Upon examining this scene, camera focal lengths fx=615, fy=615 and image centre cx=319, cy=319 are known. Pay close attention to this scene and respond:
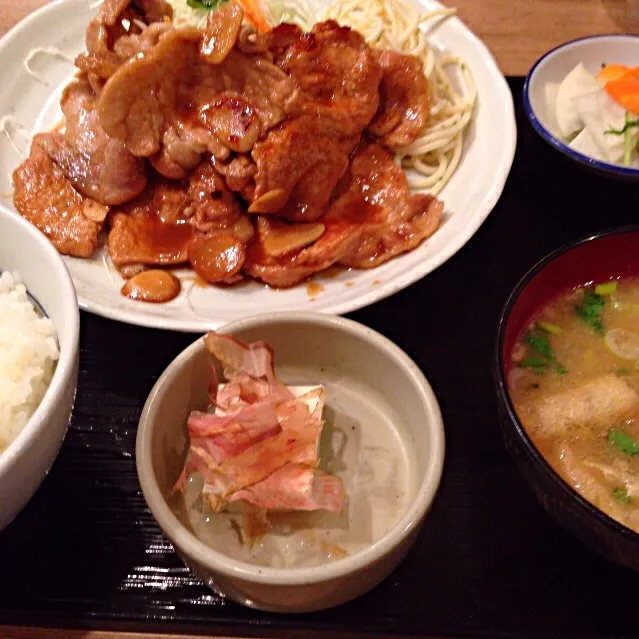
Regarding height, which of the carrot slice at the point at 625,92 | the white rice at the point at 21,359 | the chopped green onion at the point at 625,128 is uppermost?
the white rice at the point at 21,359

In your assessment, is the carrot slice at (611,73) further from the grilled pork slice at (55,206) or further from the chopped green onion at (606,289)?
the grilled pork slice at (55,206)

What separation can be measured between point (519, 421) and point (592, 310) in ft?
1.53

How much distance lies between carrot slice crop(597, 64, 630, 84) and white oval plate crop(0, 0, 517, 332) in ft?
1.16

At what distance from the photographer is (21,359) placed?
1.15 meters

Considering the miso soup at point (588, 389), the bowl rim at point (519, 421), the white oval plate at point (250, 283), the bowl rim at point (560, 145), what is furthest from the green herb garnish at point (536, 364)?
the bowl rim at point (560, 145)

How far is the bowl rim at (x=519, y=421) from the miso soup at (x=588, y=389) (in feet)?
0.39

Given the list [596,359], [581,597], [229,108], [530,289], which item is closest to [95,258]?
[229,108]

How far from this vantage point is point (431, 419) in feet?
3.84

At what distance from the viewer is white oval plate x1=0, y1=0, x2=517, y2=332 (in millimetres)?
1652

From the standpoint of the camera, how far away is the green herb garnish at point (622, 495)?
1159mm

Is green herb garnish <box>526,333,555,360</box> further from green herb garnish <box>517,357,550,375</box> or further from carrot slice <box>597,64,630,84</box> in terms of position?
carrot slice <box>597,64,630,84</box>

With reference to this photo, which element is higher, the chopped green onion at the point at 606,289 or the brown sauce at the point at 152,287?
the brown sauce at the point at 152,287

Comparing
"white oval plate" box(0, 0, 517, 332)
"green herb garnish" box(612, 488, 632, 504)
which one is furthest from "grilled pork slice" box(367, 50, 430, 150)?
"green herb garnish" box(612, 488, 632, 504)

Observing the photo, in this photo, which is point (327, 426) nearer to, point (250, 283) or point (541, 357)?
point (541, 357)
